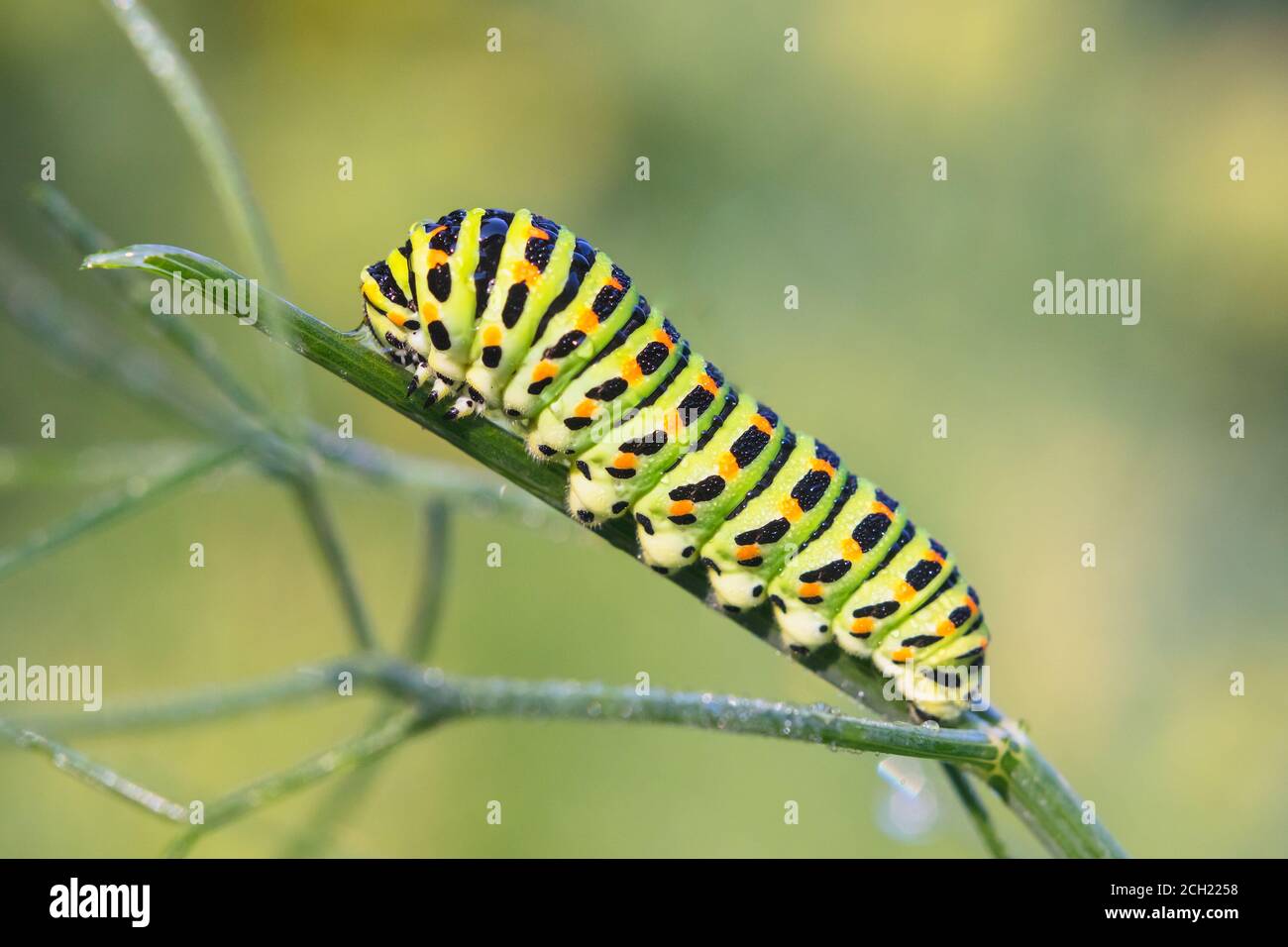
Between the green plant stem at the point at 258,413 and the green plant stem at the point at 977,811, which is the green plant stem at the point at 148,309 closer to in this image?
the green plant stem at the point at 258,413

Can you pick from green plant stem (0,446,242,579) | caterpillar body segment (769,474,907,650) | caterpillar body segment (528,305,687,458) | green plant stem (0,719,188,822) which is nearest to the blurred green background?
caterpillar body segment (769,474,907,650)

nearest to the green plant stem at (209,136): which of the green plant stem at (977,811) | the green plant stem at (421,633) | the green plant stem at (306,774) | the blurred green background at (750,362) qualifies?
the green plant stem at (421,633)

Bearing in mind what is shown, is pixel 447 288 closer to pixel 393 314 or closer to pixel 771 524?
pixel 393 314

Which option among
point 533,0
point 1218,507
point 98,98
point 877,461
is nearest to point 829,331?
point 877,461

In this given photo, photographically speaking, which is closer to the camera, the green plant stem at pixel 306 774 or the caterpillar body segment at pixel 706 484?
the green plant stem at pixel 306 774

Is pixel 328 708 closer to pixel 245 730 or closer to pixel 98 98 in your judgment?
pixel 245 730

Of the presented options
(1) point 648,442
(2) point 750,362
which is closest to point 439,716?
(1) point 648,442
